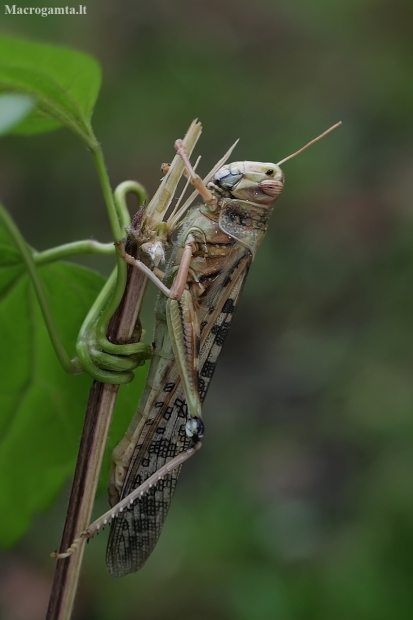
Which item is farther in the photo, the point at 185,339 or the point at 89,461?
the point at 185,339

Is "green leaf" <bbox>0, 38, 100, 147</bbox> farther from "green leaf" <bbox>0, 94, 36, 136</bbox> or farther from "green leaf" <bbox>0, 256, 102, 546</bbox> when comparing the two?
"green leaf" <bbox>0, 256, 102, 546</bbox>

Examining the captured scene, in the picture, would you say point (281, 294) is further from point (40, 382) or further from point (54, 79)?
point (54, 79)

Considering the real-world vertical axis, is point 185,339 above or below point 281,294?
above

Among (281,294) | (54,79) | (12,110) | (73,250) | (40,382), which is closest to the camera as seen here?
(12,110)

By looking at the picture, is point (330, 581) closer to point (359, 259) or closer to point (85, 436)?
point (85, 436)

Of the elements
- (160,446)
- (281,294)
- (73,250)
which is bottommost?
(281,294)

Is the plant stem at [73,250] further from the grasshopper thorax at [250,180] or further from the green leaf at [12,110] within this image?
the grasshopper thorax at [250,180]

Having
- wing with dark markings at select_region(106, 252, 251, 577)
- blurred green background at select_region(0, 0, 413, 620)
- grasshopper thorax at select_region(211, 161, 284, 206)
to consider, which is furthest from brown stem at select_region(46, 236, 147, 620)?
blurred green background at select_region(0, 0, 413, 620)

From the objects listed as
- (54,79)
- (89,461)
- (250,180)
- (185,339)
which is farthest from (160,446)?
(54,79)
